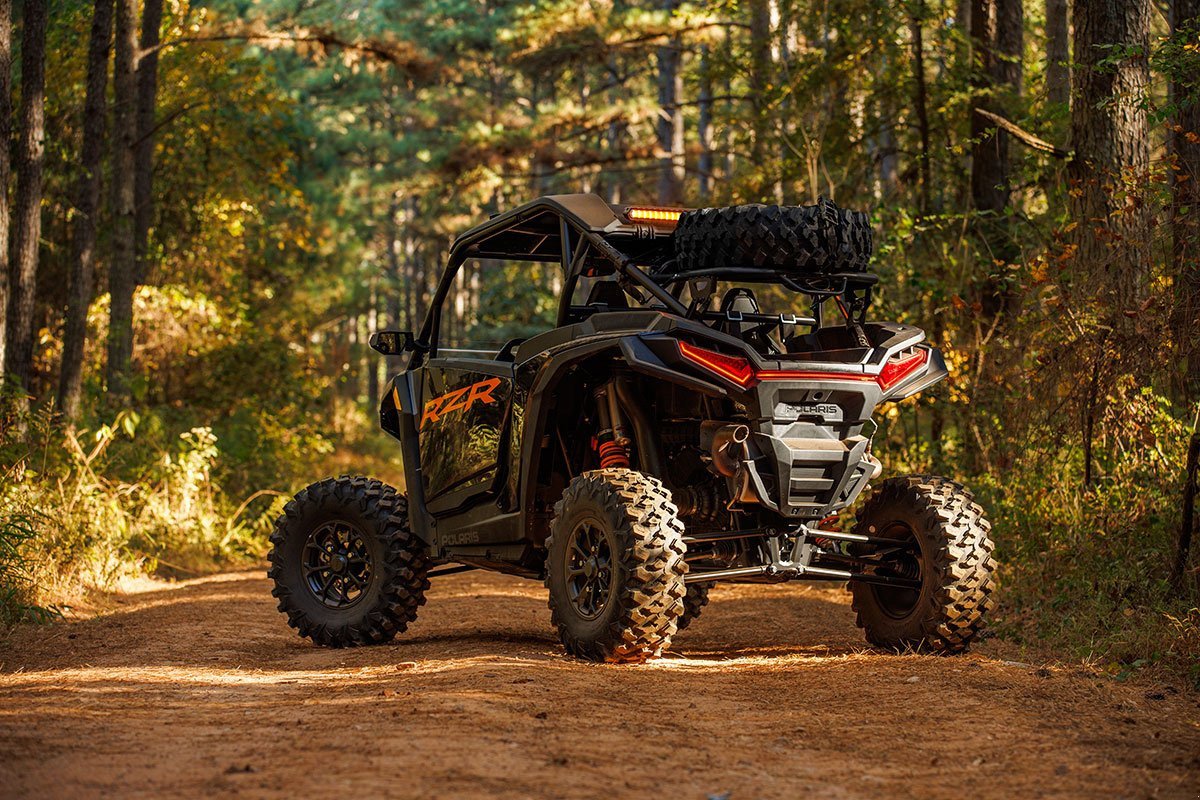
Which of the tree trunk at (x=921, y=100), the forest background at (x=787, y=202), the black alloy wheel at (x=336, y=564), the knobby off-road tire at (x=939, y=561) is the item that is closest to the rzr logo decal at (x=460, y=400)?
the black alloy wheel at (x=336, y=564)

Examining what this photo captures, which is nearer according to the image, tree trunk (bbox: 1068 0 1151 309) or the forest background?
the forest background

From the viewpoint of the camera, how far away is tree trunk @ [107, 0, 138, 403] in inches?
770

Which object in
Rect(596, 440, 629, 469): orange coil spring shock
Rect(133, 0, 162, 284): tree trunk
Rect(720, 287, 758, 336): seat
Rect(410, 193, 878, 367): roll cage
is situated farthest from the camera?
Rect(133, 0, 162, 284): tree trunk

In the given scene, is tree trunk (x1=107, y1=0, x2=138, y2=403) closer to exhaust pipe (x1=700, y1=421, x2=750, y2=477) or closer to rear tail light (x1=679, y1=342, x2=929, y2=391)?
exhaust pipe (x1=700, y1=421, x2=750, y2=477)

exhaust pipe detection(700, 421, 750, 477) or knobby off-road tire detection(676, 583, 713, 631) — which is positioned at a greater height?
exhaust pipe detection(700, 421, 750, 477)

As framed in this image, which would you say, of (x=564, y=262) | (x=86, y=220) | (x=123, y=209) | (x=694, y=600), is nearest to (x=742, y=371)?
(x=564, y=262)

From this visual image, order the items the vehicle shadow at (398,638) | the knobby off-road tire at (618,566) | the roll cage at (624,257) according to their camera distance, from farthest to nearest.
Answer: the vehicle shadow at (398,638), the roll cage at (624,257), the knobby off-road tire at (618,566)

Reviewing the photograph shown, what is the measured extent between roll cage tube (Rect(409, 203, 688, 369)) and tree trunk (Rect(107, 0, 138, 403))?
1058 cm

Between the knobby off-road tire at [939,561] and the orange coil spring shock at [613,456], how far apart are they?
4.57 ft

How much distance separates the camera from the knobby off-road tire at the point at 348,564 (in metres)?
9.31

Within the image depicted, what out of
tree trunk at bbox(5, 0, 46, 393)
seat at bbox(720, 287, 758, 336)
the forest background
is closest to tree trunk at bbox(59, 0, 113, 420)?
the forest background

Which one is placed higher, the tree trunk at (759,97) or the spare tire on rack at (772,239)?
the tree trunk at (759,97)

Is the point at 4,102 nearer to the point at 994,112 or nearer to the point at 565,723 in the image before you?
the point at 565,723

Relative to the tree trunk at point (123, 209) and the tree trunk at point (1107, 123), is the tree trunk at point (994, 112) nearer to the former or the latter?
the tree trunk at point (1107, 123)
